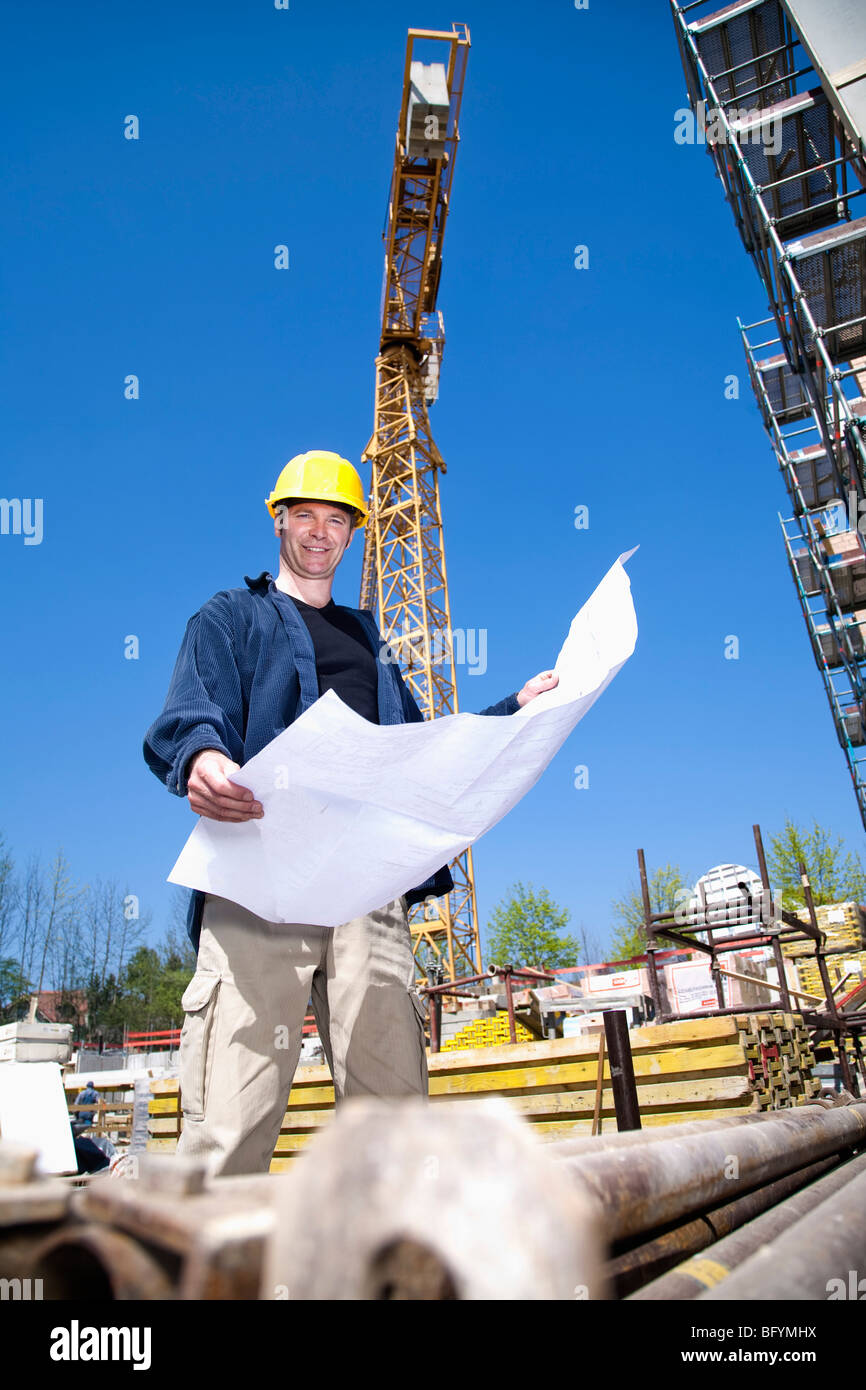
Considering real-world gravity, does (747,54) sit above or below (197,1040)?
above

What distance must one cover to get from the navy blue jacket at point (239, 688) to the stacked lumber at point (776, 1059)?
9.28 feet

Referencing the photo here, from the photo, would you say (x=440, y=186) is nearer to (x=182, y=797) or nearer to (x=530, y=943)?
(x=530, y=943)

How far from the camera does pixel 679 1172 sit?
3.16 ft

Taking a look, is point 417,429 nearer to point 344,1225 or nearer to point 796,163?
point 796,163

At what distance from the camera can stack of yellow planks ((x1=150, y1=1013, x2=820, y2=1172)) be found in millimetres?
4043

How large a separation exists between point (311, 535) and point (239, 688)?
0.58 meters

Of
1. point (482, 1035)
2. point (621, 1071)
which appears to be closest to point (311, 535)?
point (621, 1071)

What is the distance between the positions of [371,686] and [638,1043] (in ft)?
10.1

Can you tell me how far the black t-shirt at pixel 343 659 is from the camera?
7.09ft

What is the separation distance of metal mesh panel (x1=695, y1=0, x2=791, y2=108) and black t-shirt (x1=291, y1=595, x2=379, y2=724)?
13561 millimetres

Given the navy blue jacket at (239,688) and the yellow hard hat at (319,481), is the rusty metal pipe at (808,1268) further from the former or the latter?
the yellow hard hat at (319,481)

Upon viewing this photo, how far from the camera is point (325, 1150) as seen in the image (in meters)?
0.50

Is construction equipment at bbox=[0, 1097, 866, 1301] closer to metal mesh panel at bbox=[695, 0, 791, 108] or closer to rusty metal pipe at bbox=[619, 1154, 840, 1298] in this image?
rusty metal pipe at bbox=[619, 1154, 840, 1298]

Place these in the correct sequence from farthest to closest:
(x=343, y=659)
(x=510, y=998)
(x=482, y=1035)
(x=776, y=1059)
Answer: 1. (x=482, y=1035)
2. (x=510, y=998)
3. (x=776, y=1059)
4. (x=343, y=659)
